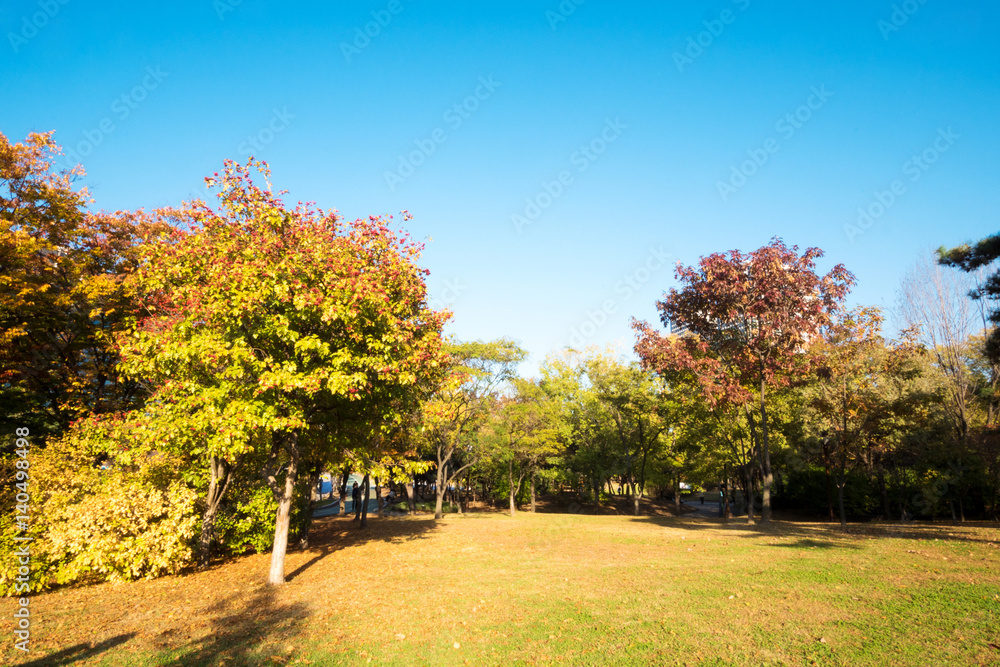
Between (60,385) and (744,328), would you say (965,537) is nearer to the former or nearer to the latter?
(744,328)

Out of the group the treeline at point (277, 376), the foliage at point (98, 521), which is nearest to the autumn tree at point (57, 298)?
the treeline at point (277, 376)

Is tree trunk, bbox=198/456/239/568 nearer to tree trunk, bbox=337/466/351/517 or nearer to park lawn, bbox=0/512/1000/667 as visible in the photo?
park lawn, bbox=0/512/1000/667

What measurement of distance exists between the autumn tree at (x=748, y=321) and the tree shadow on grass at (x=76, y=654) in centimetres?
1950

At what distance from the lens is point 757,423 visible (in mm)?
29906

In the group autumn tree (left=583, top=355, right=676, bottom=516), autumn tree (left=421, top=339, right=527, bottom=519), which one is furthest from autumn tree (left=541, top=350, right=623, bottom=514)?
autumn tree (left=421, top=339, right=527, bottom=519)

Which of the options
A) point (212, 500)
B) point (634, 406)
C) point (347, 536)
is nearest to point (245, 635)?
point (212, 500)

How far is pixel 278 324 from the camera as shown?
1081cm

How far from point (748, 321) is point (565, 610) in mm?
16526

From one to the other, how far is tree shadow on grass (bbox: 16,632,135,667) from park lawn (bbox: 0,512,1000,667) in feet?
0.11

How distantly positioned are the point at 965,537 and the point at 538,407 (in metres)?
25.1

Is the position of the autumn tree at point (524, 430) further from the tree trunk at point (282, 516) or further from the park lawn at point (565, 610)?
the tree trunk at point (282, 516)

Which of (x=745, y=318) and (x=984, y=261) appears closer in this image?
(x=984, y=261)

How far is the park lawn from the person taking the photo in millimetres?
7027

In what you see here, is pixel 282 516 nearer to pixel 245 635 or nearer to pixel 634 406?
pixel 245 635
